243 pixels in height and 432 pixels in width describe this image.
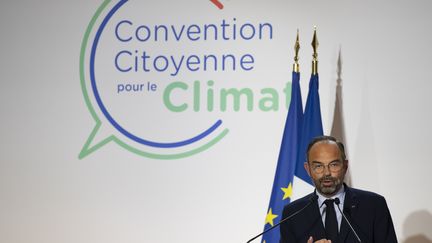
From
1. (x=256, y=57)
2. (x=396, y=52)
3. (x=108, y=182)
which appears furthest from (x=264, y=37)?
(x=108, y=182)

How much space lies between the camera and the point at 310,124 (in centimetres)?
423

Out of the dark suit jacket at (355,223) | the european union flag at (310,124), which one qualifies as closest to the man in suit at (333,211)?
the dark suit jacket at (355,223)

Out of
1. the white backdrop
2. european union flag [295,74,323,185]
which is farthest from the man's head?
the white backdrop

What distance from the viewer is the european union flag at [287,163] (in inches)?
166

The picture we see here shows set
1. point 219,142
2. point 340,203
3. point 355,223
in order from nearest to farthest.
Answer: point 355,223, point 340,203, point 219,142

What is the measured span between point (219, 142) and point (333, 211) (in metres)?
1.95

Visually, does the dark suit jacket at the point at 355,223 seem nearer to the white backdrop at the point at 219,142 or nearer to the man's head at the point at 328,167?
the man's head at the point at 328,167

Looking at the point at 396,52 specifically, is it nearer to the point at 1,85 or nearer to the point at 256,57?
the point at 256,57

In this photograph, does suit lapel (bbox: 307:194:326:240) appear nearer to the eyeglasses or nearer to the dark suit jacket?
the dark suit jacket

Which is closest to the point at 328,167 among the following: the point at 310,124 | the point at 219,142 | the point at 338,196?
the point at 338,196

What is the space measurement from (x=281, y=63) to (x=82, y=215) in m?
1.93

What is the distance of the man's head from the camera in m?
2.98

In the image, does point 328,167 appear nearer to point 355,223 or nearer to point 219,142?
point 355,223

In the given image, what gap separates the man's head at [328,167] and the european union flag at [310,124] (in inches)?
43.6
